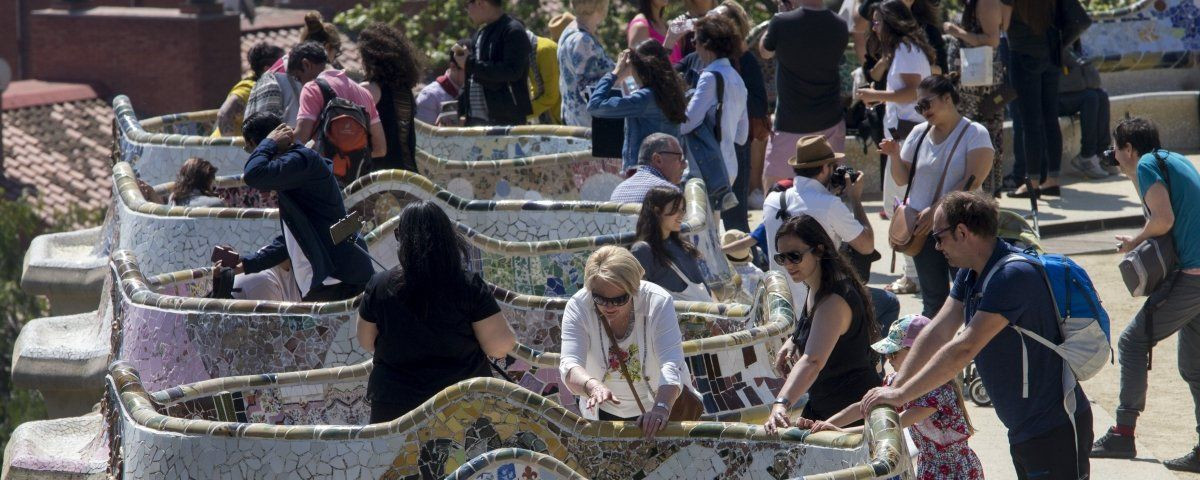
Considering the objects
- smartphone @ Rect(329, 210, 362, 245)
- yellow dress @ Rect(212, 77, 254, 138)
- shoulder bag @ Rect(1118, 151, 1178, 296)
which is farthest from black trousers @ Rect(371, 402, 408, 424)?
yellow dress @ Rect(212, 77, 254, 138)

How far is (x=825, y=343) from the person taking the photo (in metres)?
5.42

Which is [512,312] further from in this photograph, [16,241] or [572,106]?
[16,241]

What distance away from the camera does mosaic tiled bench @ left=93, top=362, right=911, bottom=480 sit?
484 cm

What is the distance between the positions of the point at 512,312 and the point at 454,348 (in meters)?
1.42

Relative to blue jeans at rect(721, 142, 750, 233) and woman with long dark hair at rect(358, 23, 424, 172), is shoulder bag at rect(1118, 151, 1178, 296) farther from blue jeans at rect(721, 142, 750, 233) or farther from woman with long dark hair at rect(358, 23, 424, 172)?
woman with long dark hair at rect(358, 23, 424, 172)

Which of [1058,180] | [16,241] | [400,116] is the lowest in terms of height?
[16,241]

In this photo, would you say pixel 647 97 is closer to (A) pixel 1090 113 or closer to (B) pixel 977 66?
(B) pixel 977 66

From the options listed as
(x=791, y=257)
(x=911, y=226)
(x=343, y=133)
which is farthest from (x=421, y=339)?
(x=343, y=133)

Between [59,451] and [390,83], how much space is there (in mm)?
2714

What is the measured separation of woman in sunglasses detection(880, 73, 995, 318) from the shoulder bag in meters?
0.75

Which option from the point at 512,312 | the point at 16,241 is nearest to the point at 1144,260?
the point at 512,312

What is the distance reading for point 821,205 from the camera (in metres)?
7.36

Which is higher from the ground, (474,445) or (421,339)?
(421,339)

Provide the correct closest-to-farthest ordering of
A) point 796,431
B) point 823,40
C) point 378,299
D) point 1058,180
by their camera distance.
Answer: point 796,431
point 378,299
point 823,40
point 1058,180
